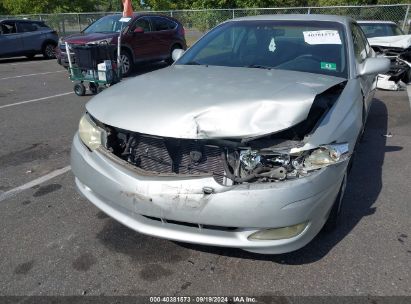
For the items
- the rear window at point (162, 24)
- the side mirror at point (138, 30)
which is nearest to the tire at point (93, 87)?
the side mirror at point (138, 30)

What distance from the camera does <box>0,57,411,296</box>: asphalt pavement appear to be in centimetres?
249

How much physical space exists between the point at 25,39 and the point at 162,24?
614 cm

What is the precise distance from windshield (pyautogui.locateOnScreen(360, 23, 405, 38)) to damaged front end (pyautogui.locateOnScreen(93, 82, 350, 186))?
345 inches

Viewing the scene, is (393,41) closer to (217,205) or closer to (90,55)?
(90,55)

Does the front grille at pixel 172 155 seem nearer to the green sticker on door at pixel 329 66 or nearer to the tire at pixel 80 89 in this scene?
the green sticker on door at pixel 329 66

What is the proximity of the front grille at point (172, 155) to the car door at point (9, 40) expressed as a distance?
14.3 m

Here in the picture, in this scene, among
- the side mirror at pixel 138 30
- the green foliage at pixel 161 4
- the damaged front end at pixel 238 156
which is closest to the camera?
the damaged front end at pixel 238 156

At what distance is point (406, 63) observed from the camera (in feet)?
29.6

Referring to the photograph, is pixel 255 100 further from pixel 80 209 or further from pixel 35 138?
pixel 35 138

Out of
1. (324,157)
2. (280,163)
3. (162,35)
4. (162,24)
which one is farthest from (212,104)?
(162,24)

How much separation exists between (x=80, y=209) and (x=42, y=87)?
279 inches

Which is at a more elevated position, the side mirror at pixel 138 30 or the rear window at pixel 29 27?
the side mirror at pixel 138 30

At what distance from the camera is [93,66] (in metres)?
Answer: 7.98

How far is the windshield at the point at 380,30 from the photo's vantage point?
998 cm
